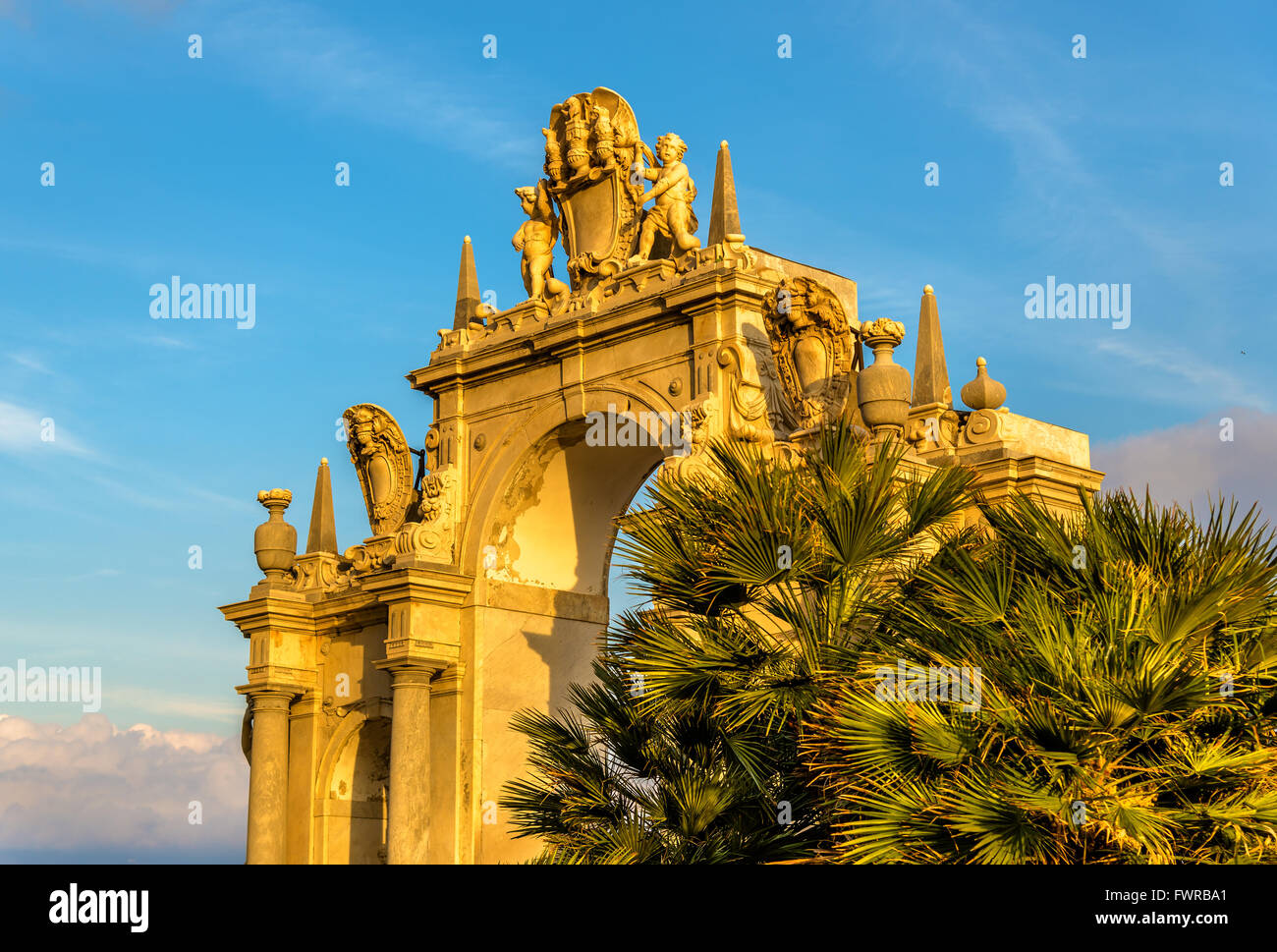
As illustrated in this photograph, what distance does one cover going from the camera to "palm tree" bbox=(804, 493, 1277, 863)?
1177 cm

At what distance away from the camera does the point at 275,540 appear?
29734mm

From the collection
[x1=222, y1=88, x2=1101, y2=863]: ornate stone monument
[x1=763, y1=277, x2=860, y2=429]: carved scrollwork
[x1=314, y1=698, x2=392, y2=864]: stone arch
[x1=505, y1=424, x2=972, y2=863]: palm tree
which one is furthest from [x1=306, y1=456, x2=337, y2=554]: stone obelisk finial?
[x1=505, y1=424, x2=972, y2=863]: palm tree

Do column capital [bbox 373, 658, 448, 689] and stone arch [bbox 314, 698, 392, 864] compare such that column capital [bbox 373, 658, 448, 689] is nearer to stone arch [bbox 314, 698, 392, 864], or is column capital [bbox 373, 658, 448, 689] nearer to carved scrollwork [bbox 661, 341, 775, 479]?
stone arch [bbox 314, 698, 392, 864]

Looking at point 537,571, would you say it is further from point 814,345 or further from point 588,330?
point 814,345

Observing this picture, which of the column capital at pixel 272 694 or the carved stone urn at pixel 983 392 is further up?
the carved stone urn at pixel 983 392

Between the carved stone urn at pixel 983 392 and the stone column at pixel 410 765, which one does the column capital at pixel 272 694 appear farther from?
the carved stone urn at pixel 983 392

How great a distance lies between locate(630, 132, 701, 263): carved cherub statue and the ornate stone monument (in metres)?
0.04

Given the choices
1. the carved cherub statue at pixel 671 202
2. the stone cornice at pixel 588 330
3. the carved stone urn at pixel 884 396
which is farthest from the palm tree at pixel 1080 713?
the carved cherub statue at pixel 671 202

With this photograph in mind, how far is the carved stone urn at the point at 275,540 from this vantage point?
29719mm

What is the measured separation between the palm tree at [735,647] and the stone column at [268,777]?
13.7m

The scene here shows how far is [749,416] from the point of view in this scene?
23.2m
